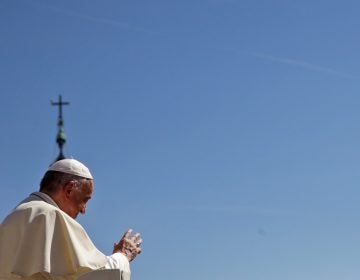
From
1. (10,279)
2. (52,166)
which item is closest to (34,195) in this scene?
(52,166)

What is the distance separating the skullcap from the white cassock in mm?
474

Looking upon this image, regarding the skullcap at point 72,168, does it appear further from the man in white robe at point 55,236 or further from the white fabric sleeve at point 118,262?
the white fabric sleeve at point 118,262

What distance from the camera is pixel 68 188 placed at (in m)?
11.8

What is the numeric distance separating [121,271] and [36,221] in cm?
129

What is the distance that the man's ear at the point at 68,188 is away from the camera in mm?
11797

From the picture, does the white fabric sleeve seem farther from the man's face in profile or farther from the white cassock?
the man's face in profile

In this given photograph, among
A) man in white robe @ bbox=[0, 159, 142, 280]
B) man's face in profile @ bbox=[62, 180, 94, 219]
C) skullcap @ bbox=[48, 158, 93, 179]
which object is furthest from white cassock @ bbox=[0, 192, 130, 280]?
skullcap @ bbox=[48, 158, 93, 179]

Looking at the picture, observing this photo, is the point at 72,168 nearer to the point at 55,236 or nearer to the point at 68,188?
the point at 68,188

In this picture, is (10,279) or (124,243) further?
(124,243)

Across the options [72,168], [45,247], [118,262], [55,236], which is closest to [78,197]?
[72,168]

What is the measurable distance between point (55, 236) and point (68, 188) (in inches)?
26.8

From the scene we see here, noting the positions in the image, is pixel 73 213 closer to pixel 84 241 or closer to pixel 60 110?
pixel 84 241

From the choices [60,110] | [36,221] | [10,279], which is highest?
[60,110]

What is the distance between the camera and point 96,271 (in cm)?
1114
